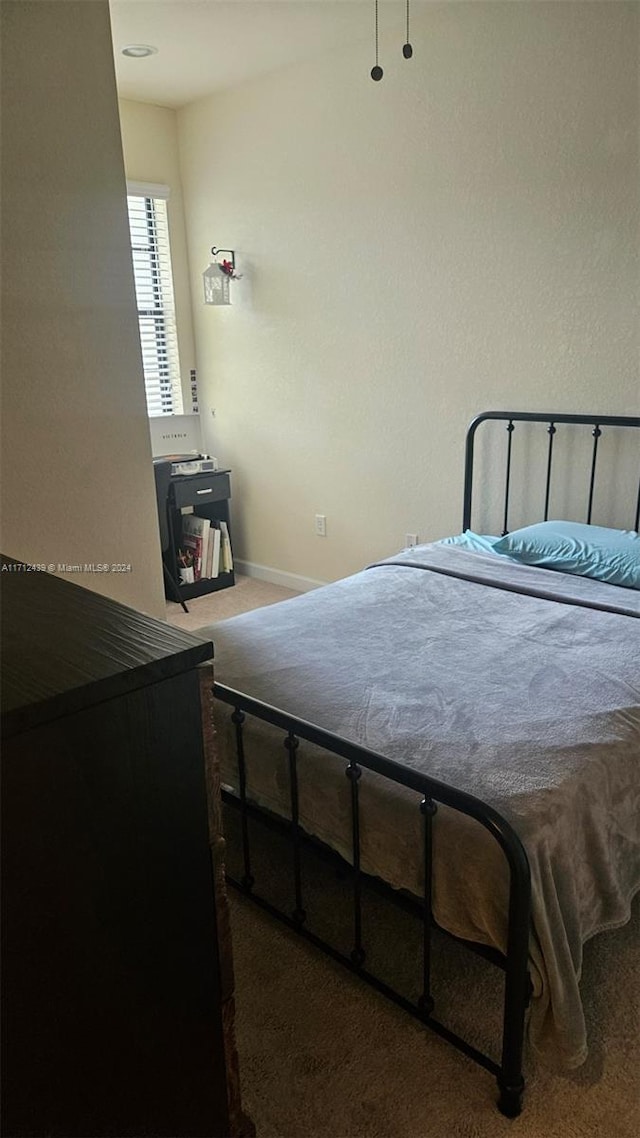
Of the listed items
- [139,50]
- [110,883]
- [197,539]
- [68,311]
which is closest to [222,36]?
[139,50]

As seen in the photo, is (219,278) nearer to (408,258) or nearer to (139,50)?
(139,50)

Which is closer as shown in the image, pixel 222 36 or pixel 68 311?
pixel 68 311

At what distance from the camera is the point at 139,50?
11.3 ft

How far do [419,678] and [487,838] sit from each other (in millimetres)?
564

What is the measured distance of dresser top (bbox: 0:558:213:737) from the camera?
0.61 meters

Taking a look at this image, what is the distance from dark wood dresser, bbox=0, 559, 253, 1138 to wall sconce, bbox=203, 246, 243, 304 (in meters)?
3.81

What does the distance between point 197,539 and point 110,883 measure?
381 centimetres

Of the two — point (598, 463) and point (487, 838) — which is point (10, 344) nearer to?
point (487, 838)

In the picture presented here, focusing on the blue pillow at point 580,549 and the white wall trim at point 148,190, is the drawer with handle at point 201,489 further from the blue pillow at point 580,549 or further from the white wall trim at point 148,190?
the blue pillow at point 580,549

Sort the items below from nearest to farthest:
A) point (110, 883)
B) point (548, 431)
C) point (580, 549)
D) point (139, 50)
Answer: point (110, 883), point (580, 549), point (548, 431), point (139, 50)

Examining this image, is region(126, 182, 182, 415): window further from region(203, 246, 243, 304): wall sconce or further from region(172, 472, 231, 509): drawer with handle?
region(172, 472, 231, 509): drawer with handle

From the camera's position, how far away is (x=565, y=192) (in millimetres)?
2875

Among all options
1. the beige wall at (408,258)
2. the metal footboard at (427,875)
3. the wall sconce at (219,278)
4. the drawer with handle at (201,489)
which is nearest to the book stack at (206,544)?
the drawer with handle at (201,489)

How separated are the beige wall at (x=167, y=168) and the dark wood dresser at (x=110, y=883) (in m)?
4.10
